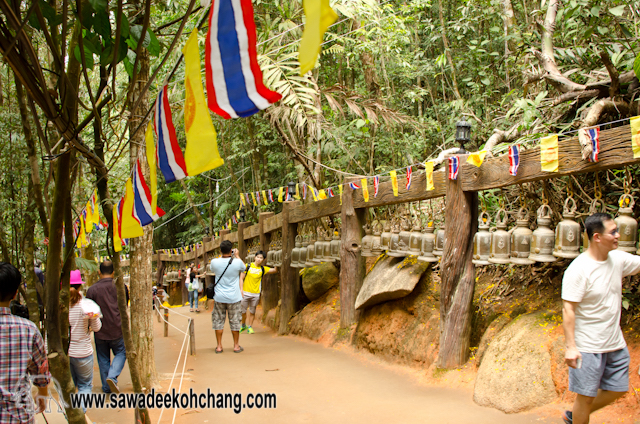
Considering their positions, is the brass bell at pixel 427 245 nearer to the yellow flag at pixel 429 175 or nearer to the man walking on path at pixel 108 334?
the yellow flag at pixel 429 175

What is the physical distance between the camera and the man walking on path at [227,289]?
7656 millimetres

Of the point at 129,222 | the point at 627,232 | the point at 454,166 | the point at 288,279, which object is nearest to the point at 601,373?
the point at 627,232

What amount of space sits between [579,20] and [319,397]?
5.67 metres

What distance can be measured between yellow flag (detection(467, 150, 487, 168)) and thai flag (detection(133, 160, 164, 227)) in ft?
10.0

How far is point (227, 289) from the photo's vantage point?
7672 mm

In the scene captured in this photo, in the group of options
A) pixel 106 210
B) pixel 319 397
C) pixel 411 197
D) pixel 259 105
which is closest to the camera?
pixel 259 105

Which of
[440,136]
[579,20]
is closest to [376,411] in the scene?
[579,20]

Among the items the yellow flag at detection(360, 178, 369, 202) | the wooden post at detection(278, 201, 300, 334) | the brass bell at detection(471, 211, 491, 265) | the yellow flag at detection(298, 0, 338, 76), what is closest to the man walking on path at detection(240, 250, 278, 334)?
the wooden post at detection(278, 201, 300, 334)

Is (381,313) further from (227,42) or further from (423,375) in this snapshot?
(227,42)

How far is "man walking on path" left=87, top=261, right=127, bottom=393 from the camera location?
5.50m

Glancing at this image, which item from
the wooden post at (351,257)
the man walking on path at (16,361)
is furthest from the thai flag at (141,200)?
the wooden post at (351,257)

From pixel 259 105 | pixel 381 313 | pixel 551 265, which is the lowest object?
pixel 381 313

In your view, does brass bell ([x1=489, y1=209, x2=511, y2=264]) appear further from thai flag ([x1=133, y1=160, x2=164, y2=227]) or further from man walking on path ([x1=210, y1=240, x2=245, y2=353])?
man walking on path ([x1=210, y1=240, x2=245, y2=353])

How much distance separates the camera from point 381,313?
6926mm
